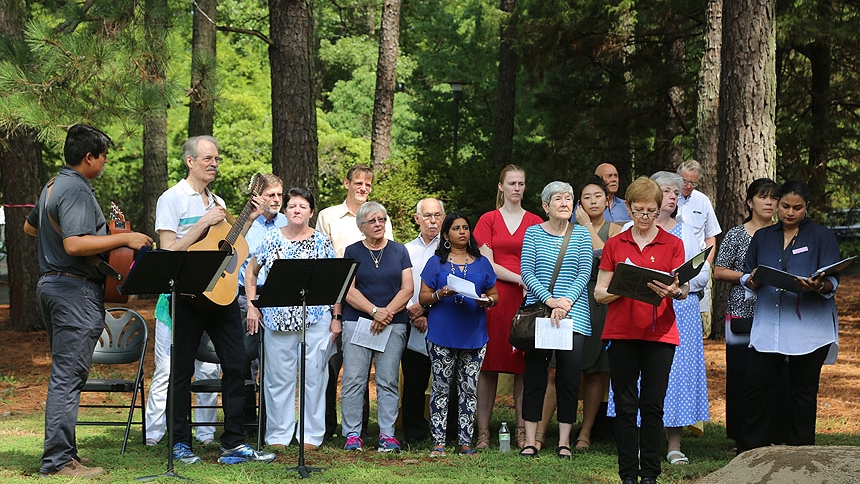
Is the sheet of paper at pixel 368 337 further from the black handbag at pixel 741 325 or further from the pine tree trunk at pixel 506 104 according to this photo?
the pine tree trunk at pixel 506 104

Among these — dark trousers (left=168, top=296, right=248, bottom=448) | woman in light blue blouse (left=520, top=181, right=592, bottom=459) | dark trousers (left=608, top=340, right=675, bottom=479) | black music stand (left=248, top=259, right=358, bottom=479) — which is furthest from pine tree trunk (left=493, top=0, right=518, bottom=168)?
dark trousers (left=608, top=340, right=675, bottom=479)

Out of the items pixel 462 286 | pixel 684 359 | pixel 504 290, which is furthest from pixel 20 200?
pixel 684 359

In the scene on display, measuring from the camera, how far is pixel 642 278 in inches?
257

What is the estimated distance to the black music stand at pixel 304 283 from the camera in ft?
22.5

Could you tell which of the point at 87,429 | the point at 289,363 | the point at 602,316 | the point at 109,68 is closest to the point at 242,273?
the point at 289,363

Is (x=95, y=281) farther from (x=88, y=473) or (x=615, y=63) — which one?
(x=615, y=63)

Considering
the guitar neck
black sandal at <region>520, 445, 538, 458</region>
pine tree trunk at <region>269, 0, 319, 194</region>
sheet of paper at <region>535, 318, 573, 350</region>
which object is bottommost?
black sandal at <region>520, 445, 538, 458</region>

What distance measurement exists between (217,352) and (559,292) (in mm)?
2544

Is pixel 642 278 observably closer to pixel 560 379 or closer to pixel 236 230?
pixel 560 379

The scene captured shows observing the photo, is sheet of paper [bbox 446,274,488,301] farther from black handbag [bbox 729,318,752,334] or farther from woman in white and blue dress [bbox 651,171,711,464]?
black handbag [bbox 729,318,752,334]

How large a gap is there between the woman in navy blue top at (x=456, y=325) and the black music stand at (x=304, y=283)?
122 cm

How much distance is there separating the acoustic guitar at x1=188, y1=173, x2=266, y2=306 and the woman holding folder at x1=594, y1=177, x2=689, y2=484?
2534 mm

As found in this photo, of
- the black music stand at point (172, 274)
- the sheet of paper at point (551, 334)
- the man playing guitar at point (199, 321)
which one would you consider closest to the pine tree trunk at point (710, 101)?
the sheet of paper at point (551, 334)

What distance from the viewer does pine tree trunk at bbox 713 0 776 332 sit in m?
12.3
